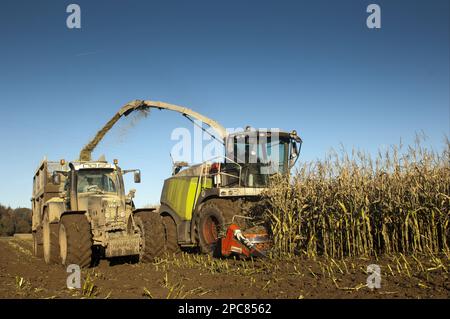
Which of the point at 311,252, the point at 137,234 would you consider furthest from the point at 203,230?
the point at 311,252

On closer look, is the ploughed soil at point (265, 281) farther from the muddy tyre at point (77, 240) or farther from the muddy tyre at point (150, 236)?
the muddy tyre at point (150, 236)

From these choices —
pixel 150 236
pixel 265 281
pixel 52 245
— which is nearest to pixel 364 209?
pixel 265 281

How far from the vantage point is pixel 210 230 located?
11102 millimetres

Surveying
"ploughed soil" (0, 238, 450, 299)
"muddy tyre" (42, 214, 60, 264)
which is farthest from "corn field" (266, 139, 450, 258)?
"muddy tyre" (42, 214, 60, 264)

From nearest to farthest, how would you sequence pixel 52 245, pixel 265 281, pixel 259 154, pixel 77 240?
pixel 265 281 < pixel 77 240 < pixel 52 245 < pixel 259 154

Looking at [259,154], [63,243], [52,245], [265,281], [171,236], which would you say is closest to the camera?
[265,281]

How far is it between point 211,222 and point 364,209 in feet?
14.0

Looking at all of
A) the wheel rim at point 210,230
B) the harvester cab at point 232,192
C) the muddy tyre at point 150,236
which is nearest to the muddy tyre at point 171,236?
the harvester cab at point 232,192

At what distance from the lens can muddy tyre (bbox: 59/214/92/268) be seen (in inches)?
361

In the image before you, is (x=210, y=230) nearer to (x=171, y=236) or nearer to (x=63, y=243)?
(x=171, y=236)

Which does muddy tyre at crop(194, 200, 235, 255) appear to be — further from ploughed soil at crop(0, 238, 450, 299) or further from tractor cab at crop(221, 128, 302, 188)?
ploughed soil at crop(0, 238, 450, 299)

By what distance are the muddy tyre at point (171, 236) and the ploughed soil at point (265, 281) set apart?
323 centimetres
